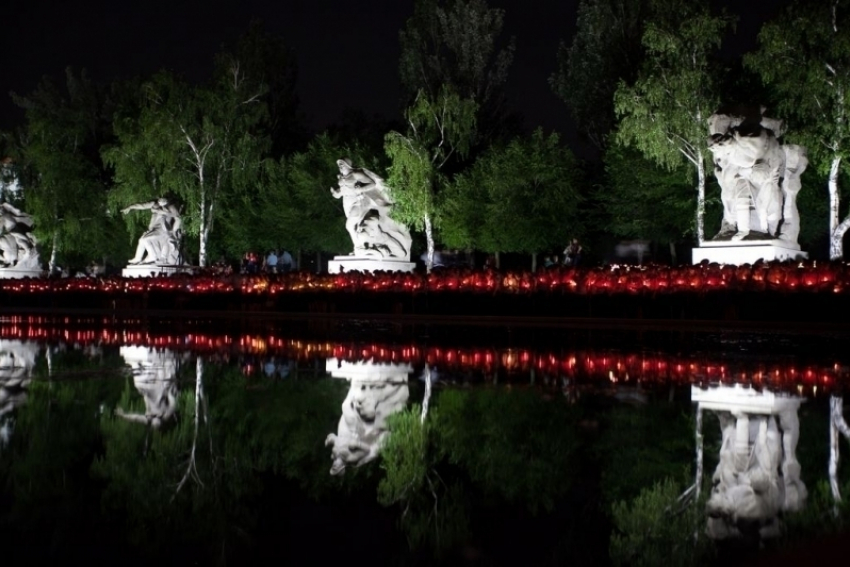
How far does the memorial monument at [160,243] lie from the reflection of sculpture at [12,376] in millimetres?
19221

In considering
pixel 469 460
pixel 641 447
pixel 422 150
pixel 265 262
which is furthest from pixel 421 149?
pixel 469 460

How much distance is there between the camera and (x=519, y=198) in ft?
140

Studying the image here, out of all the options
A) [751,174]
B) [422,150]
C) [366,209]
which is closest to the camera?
[751,174]

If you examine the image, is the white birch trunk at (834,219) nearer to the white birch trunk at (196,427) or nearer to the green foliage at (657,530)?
the white birch trunk at (196,427)

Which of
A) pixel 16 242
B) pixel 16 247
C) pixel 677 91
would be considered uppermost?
pixel 677 91

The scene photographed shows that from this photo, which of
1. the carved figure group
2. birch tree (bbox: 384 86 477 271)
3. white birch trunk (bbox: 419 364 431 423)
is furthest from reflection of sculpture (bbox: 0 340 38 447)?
birch tree (bbox: 384 86 477 271)

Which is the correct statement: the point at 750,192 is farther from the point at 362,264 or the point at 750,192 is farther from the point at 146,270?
the point at 146,270

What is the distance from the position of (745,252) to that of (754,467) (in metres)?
18.4

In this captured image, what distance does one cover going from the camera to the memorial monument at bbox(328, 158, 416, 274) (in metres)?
32.8

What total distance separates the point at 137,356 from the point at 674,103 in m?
21.3

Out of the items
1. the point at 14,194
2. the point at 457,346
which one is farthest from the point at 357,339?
the point at 14,194

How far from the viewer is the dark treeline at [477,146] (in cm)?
3106

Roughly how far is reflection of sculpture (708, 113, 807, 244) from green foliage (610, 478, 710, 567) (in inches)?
766

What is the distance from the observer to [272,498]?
6.29 meters
